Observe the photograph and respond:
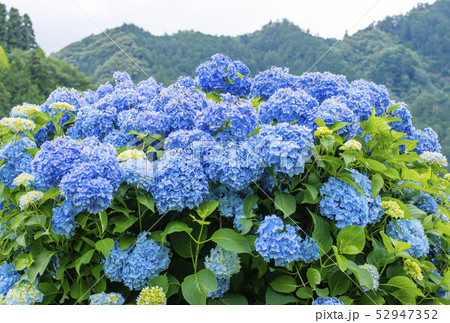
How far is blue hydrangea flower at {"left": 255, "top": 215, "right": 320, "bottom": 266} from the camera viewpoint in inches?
98.0

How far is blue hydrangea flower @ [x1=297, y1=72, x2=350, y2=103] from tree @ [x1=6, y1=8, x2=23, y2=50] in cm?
6623

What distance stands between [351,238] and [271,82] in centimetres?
198

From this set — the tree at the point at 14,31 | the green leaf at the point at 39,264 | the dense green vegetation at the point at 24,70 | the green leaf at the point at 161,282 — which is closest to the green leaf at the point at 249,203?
the green leaf at the point at 161,282

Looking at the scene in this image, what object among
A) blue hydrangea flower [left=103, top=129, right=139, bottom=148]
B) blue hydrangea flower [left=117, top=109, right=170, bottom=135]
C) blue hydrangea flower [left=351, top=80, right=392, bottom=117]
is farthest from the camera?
blue hydrangea flower [left=351, top=80, right=392, bottom=117]

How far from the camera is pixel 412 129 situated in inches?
162

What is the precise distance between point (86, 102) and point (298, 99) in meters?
2.43

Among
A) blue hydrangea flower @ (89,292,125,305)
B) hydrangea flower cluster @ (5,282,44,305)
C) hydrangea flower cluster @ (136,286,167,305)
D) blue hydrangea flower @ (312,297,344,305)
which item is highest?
hydrangea flower cluster @ (136,286,167,305)

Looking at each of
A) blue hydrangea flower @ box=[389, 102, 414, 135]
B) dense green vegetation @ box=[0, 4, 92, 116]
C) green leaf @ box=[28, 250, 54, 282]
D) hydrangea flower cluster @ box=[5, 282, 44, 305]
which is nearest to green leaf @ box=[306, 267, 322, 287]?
green leaf @ box=[28, 250, 54, 282]

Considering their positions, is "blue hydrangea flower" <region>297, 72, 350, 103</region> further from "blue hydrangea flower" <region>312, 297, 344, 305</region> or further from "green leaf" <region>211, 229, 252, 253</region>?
"blue hydrangea flower" <region>312, 297, 344, 305</region>

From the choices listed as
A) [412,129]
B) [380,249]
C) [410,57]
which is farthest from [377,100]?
[410,57]

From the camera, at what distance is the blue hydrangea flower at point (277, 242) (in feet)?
8.16

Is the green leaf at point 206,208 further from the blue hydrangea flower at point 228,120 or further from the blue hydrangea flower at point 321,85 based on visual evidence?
the blue hydrangea flower at point 321,85

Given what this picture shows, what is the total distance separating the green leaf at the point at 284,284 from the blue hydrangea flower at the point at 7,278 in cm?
206

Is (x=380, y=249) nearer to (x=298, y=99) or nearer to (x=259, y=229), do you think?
(x=259, y=229)
